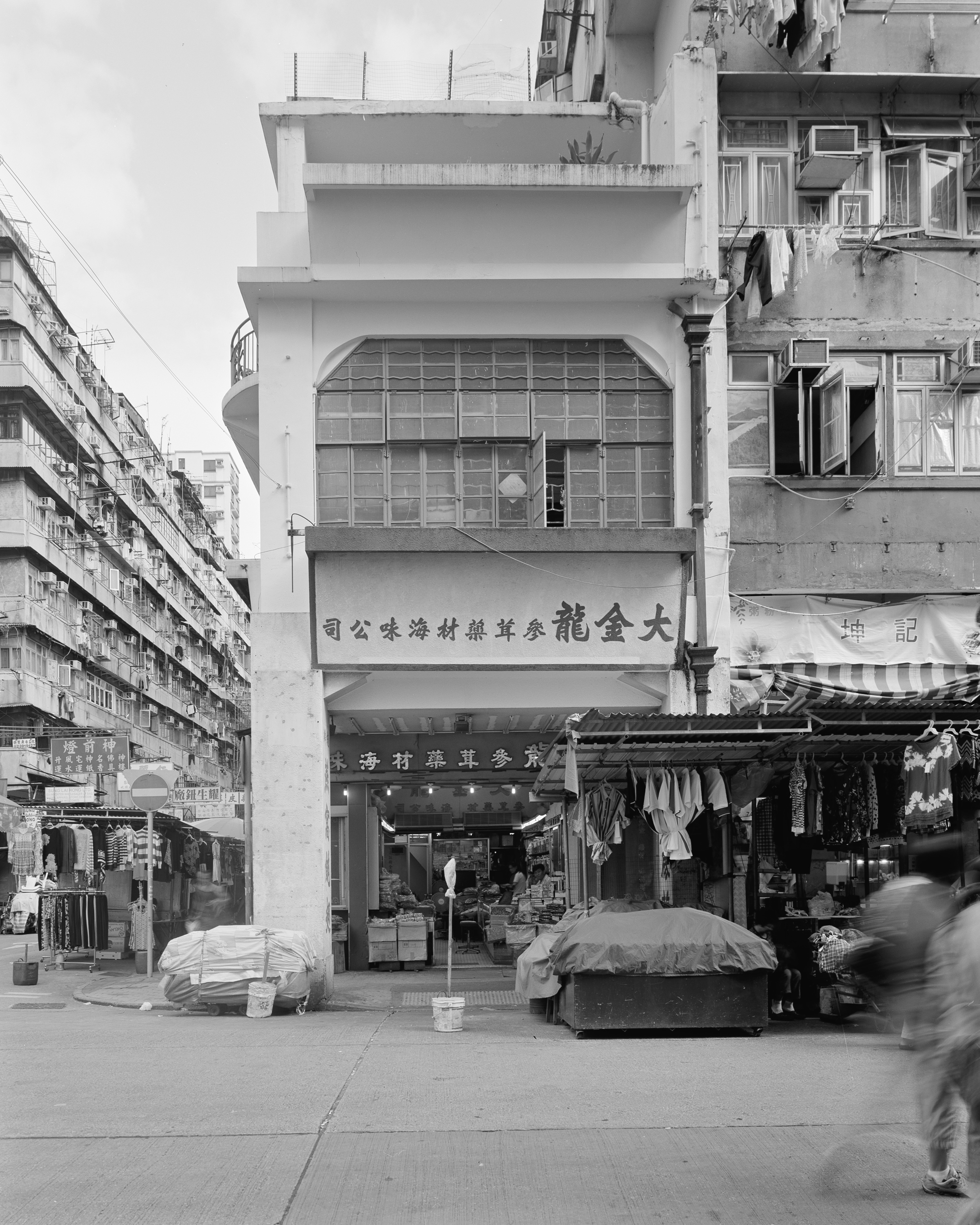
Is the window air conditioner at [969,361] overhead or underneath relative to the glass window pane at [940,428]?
overhead

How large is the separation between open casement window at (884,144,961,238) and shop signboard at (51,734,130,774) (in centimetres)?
2133


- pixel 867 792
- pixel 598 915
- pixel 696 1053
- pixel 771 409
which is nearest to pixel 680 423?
pixel 771 409

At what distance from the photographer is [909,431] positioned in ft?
59.1

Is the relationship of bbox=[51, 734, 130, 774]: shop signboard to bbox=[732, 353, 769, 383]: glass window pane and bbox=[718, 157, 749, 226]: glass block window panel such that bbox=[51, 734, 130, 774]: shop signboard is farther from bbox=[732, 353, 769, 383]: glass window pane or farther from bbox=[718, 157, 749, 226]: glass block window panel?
bbox=[718, 157, 749, 226]: glass block window panel

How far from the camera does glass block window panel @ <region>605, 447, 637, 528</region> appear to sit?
17.4 m

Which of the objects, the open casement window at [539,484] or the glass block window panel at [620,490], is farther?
the glass block window panel at [620,490]

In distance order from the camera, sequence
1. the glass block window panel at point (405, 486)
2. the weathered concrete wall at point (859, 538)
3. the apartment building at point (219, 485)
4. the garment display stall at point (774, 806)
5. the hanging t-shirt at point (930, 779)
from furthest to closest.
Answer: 1. the apartment building at point (219, 485)
2. the weathered concrete wall at point (859, 538)
3. the glass block window panel at point (405, 486)
4. the hanging t-shirt at point (930, 779)
5. the garment display stall at point (774, 806)

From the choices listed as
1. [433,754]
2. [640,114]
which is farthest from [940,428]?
[433,754]

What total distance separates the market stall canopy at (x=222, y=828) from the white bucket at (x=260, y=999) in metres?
11.9

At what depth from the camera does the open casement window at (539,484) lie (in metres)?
16.7

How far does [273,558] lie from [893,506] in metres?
8.13

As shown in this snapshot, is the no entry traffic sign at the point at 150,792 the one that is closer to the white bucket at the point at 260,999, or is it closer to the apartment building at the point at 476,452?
the apartment building at the point at 476,452

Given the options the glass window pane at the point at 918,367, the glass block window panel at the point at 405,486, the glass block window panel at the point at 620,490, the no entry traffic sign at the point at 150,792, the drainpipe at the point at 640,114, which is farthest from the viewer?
the no entry traffic sign at the point at 150,792

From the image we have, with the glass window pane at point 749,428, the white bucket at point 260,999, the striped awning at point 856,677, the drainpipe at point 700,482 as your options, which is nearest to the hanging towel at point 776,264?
the drainpipe at point 700,482
